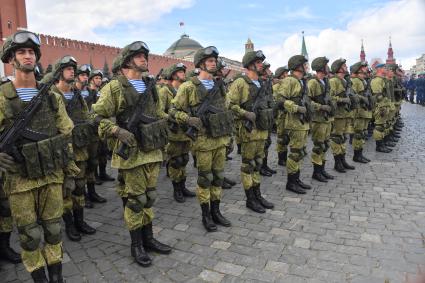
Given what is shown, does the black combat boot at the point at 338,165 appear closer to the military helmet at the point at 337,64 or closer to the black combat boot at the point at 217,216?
the military helmet at the point at 337,64

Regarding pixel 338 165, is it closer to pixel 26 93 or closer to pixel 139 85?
pixel 139 85

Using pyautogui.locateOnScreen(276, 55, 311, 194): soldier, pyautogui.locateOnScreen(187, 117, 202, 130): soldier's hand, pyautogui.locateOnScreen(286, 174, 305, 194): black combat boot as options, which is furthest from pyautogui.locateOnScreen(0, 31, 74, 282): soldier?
pyautogui.locateOnScreen(286, 174, 305, 194): black combat boot

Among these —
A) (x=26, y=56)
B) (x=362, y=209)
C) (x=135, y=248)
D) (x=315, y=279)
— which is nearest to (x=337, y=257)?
(x=315, y=279)

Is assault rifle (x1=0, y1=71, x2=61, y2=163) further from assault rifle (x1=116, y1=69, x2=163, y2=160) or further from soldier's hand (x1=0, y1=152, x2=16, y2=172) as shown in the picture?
assault rifle (x1=116, y1=69, x2=163, y2=160)

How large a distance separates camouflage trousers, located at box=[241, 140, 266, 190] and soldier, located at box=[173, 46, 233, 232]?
0.62 metres

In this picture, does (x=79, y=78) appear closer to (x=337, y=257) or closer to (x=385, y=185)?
(x=337, y=257)

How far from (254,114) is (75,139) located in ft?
8.82

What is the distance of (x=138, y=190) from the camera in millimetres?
4141

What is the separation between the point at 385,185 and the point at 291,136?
2.11 meters

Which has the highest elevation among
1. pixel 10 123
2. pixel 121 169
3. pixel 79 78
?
pixel 79 78

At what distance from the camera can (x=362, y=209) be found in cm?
573

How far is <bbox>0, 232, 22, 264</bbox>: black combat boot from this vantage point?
14.1 ft

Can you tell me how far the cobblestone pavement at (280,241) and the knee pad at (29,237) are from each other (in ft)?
2.54

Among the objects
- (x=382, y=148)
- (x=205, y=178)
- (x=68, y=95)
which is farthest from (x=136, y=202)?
(x=382, y=148)
